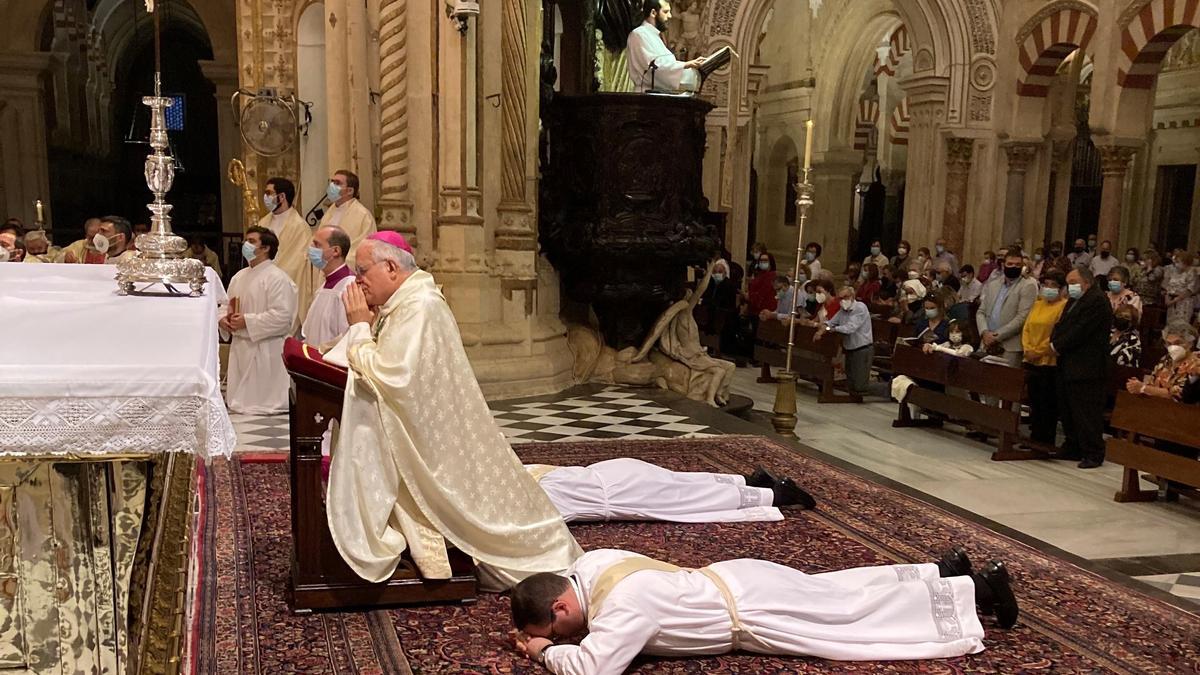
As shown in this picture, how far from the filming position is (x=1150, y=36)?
1398 centimetres

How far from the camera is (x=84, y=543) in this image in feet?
8.97

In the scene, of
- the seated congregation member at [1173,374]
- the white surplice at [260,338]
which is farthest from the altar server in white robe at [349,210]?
the seated congregation member at [1173,374]

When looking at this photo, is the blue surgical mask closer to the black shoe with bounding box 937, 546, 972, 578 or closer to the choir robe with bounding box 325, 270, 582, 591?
the choir robe with bounding box 325, 270, 582, 591

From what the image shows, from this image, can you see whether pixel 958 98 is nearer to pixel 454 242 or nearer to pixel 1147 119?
pixel 1147 119

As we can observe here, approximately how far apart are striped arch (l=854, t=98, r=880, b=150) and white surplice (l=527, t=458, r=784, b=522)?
18119mm

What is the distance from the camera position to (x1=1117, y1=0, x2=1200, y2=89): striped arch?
13484 mm

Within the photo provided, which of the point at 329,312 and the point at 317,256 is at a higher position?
the point at 317,256

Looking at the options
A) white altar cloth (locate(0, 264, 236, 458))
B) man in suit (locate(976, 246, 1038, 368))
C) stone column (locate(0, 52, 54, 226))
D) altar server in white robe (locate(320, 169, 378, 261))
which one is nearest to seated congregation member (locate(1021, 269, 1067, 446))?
man in suit (locate(976, 246, 1038, 368))

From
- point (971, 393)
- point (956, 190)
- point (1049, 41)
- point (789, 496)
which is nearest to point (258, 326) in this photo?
point (789, 496)

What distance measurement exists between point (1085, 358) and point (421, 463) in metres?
5.71

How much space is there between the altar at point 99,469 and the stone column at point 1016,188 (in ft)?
52.8

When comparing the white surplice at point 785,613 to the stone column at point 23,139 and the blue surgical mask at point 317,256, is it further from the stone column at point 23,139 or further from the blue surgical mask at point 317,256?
the stone column at point 23,139

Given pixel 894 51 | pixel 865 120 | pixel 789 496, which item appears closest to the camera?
pixel 789 496

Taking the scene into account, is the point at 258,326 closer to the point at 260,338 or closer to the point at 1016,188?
the point at 260,338
